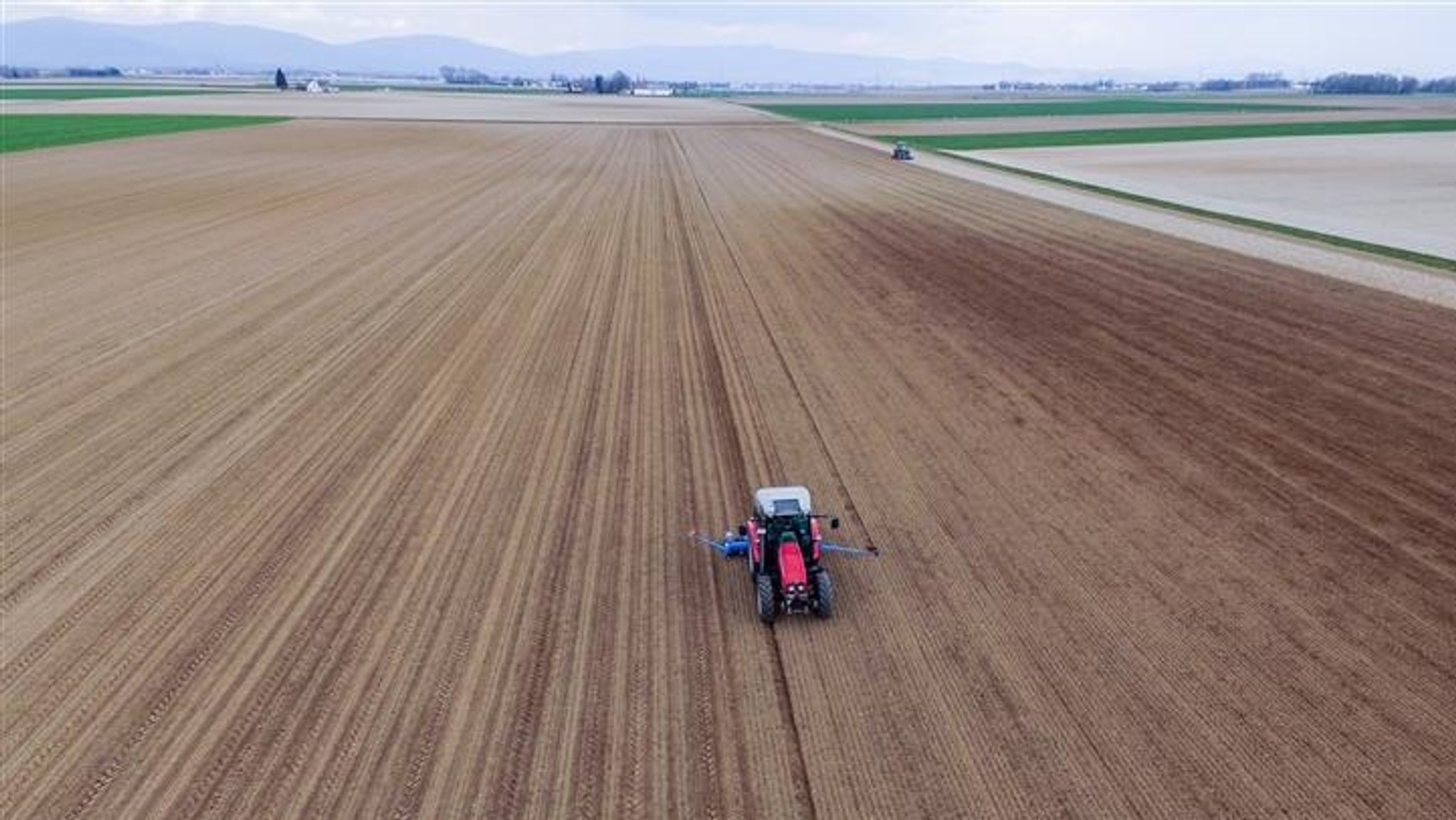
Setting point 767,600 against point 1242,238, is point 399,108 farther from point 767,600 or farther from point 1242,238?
point 767,600

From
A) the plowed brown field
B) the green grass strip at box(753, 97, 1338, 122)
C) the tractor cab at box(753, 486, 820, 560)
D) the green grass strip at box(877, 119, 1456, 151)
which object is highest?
the green grass strip at box(753, 97, 1338, 122)

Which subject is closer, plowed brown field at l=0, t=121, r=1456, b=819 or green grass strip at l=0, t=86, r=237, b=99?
plowed brown field at l=0, t=121, r=1456, b=819

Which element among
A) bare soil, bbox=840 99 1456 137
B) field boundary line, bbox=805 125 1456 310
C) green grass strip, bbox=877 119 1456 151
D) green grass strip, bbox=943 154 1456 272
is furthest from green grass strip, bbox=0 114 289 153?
green grass strip, bbox=943 154 1456 272

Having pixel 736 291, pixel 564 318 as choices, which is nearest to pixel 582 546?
pixel 564 318

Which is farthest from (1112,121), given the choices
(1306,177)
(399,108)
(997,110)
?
(399,108)

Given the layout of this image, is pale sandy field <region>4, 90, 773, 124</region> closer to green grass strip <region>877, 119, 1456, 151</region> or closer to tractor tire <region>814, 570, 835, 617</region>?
green grass strip <region>877, 119, 1456, 151</region>
